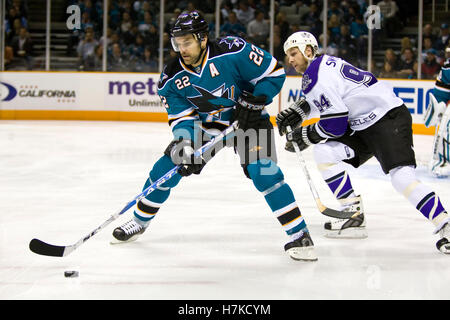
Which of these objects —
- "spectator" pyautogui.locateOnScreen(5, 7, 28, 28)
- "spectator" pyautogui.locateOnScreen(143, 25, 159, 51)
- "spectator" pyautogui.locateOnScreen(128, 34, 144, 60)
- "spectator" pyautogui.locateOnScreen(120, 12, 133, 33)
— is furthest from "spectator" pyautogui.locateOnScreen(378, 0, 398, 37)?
"spectator" pyautogui.locateOnScreen(5, 7, 28, 28)

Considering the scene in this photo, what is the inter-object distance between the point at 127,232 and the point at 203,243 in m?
0.35

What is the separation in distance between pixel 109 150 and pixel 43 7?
4329 mm

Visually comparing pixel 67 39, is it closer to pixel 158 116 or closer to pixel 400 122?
pixel 158 116

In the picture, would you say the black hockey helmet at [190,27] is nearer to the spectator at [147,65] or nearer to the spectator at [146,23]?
the spectator at [147,65]

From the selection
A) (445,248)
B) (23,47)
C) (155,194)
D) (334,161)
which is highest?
(23,47)

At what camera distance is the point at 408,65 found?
29.0ft

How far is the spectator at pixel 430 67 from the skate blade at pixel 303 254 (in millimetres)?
6174

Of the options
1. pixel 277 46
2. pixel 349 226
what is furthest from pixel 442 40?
pixel 349 226

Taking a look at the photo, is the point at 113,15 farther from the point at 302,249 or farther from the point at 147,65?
the point at 302,249

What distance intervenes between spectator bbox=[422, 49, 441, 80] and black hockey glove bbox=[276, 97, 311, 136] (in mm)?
5685

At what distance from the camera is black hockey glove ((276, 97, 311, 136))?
3.32 m

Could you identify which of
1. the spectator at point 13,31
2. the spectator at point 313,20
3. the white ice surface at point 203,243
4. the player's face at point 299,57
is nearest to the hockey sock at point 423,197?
the white ice surface at point 203,243

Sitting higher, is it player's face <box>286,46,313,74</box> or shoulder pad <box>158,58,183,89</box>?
player's face <box>286,46,313,74</box>

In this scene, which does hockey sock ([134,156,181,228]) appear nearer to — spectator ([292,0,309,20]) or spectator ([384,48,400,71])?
spectator ([384,48,400,71])
